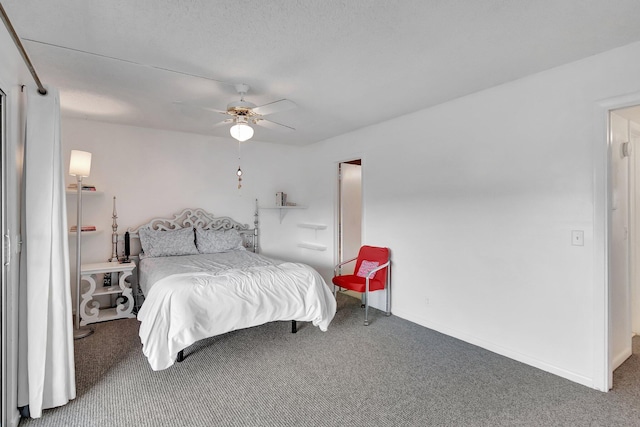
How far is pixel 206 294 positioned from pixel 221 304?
15 cm

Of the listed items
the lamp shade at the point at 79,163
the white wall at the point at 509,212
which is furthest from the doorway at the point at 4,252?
the white wall at the point at 509,212

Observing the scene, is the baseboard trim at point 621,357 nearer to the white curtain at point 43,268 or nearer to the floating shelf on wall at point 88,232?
the white curtain at point 43,268

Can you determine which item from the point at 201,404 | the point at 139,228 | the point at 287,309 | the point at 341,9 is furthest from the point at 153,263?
the point at 341,9

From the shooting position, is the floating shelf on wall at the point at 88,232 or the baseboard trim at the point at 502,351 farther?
the floating shelf on wall at the point at 88,232

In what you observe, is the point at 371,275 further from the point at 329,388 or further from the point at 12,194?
the point at 12,194

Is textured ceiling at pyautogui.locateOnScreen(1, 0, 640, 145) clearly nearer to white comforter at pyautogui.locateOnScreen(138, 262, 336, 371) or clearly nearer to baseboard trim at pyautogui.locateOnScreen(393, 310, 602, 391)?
white comforter at pyautogui.locateOnScreen(138, 262, 336, 371)

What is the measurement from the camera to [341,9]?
1908mm

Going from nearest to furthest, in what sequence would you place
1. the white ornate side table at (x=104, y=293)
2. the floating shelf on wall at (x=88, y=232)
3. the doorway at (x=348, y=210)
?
the white ornate side table at (x=104, y=293), the floating shelf on wall at (x=88, y=232), the doorway at (x=348, y=210)

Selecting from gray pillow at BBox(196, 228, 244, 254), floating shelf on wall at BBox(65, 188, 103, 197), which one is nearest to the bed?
gray pillow at BBox(196, 228, 244, 254)

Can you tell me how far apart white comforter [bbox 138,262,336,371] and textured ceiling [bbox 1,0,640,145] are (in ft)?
5.82

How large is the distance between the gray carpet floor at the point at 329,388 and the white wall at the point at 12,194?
0.32 meters

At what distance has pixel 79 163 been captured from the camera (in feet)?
11.9

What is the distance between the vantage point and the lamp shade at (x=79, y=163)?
3.62m

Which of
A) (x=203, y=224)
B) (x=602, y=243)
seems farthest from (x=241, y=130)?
(x=602, y=243)
